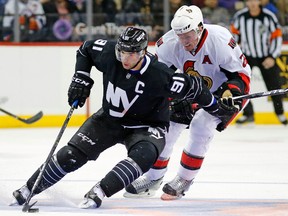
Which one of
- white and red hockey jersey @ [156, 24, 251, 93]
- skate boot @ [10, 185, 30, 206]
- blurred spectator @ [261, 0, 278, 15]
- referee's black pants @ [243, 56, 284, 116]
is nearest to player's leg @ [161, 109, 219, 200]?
white and red hockey jersey @ [156, 24, 251, 93]

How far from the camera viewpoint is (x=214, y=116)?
5473mm

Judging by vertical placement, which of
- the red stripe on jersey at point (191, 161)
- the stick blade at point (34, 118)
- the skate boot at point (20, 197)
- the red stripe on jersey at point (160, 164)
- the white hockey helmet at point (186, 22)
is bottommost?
the stick blade at point (34, 118)

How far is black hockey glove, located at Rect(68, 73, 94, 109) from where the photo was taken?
5180mm

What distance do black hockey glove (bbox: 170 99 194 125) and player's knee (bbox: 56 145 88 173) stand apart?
2.45 ft

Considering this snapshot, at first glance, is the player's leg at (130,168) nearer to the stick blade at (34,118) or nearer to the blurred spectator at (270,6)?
the stick blade at (34,118)

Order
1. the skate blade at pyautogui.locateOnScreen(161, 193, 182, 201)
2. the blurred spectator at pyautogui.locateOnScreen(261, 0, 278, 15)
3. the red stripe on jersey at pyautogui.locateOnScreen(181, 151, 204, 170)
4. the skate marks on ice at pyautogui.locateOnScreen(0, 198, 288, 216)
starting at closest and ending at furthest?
the skate marks on ice at pyautogui.locateOnScreen(0, 198, 288, 216) < the skate blade at pyautogui.locateOnScreen(161, 193, 182, 201) < the red stripe on jersey at pyautogui.locateOnScreen(181, 151, 204, 170) < the blurred spectator at pyautogui.locateOnScreen(261, 0, 278, 15)

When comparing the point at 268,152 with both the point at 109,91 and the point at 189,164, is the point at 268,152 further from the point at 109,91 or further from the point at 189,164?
the point at 109,91

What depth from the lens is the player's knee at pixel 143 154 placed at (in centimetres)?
493

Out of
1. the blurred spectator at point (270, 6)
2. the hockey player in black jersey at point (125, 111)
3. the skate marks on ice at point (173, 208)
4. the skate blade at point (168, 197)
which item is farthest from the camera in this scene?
the blurred spectator at point (270, 6)

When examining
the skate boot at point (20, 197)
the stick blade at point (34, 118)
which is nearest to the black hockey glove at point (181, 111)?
the skate boot at point (20, 197)

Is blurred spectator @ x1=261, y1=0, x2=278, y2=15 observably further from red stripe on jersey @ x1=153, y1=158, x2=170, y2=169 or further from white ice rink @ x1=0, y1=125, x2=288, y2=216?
red stripe on jersey @ x1=153, y1=158, x2=170, y2=169

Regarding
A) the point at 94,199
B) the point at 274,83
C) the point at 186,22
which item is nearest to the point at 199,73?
the point at 186,22

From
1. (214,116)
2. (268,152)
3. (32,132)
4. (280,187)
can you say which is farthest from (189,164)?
(32,132)

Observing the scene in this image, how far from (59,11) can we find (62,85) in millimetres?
805
